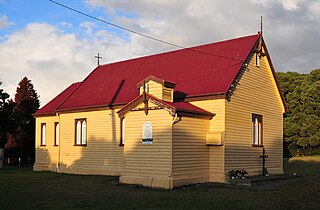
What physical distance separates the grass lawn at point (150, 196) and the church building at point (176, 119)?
1669 mm

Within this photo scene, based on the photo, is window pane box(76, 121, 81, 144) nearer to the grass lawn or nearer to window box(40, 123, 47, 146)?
window box(40, 123, 47, 146)

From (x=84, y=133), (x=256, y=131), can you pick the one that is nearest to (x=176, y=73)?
(x=256, y=131)

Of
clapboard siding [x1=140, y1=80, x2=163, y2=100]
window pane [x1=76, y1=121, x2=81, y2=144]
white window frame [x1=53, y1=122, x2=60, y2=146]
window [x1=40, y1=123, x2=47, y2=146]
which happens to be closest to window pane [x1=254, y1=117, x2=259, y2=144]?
clapboard siding [x1=140, y1=80, x2=163, y2=100]

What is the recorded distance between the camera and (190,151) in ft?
73.9

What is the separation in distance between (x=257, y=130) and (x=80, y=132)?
12.2m

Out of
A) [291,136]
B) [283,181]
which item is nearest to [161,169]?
[283,181]

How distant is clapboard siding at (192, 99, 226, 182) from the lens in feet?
76.4

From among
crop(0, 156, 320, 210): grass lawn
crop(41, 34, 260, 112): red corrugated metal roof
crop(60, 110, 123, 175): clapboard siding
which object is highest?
crop(41, 34, 260, 112): red corrugated metal roof

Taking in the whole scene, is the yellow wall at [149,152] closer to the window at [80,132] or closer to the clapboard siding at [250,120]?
the clapboard siding at [250,120]

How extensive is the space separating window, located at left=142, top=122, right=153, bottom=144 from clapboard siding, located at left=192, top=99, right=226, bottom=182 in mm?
3397

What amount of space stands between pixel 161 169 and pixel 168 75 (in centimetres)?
801

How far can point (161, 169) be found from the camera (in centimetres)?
2175

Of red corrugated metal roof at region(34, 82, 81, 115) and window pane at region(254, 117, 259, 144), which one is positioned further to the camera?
red corrugated metal roof at region(34, 82, 81, 115)

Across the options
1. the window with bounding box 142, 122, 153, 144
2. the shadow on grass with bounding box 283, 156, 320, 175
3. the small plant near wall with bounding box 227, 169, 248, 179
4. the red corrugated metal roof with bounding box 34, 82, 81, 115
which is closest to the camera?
the window with bounding box 142, 122, 153, 144
